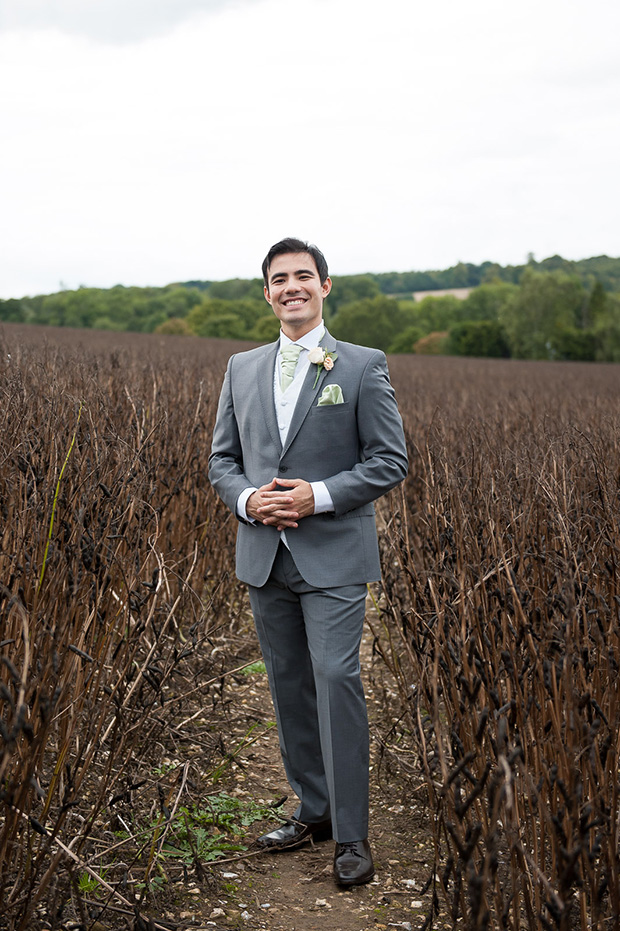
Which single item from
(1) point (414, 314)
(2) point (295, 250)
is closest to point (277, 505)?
(2) point (295, 250)

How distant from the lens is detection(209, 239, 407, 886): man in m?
2.74

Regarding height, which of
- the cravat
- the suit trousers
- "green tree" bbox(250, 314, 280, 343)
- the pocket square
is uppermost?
"green tree" bbox(250, 314, 280, 343)

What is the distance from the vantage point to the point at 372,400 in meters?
2.88

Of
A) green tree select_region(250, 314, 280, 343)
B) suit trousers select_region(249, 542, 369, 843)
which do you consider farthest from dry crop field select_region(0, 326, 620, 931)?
green tree select_region(250, 314, 280, 343)

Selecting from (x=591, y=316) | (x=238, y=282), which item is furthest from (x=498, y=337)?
(x=238, y=282)

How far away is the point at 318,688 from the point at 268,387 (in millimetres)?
1070

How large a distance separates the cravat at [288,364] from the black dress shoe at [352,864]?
159 cm

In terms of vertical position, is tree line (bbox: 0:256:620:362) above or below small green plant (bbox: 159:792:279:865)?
above

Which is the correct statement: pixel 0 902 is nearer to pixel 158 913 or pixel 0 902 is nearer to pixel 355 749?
pixel 158 913

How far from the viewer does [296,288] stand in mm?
2863

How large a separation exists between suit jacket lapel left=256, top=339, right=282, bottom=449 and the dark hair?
26cm

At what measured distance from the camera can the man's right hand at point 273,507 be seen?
2.76 metres

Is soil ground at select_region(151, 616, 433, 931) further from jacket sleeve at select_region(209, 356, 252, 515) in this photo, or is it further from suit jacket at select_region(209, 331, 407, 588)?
jacket sleeve at select_region(209, 356, 252, 515)

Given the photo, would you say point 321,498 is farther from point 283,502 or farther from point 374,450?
point 374,450
